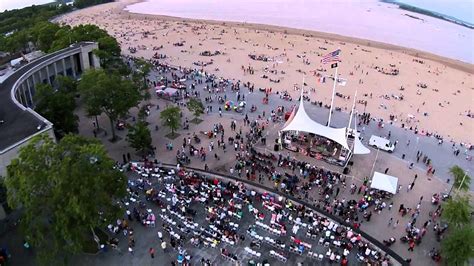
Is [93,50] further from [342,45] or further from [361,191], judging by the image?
[342,45]

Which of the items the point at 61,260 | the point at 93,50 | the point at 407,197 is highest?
the point at 93,50

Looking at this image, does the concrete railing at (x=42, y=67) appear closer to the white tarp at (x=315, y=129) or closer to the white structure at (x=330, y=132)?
the white tarp at (x=315, y=129)

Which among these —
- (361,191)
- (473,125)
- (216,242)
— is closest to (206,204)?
(216,242)

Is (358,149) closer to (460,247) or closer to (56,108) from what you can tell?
(460,247)

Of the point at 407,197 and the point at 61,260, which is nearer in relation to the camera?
the point at 61,260

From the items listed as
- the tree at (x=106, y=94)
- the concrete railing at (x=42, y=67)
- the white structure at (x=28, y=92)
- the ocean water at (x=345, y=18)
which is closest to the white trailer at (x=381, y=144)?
the tree at (x=106, y=94)
